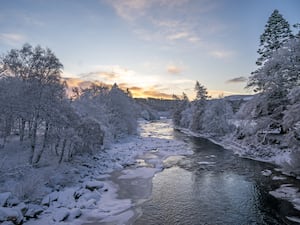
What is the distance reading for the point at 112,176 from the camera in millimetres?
21906

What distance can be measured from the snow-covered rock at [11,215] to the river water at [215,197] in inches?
235

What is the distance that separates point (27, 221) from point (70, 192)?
12.8ft

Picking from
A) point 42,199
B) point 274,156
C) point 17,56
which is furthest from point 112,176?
point 274,156

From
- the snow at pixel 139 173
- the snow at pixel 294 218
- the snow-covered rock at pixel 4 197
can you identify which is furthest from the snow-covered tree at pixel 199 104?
the snow-covered rock at pixel 4 197

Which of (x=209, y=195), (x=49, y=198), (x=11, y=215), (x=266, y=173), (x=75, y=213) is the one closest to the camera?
(x=11, y=215)

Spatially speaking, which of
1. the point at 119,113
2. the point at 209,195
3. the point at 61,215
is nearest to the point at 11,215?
the point at 61,215

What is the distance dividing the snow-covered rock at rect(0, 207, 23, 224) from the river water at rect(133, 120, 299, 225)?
19.6ft

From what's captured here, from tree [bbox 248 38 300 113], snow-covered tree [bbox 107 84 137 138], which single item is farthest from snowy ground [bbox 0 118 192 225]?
snow-covered tree [bbox 107 84 137 138]

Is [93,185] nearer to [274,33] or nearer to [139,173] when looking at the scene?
[139,173]

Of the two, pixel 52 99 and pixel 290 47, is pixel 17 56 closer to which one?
pixel 52 99

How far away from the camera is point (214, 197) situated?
16391 mm

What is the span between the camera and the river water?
1305cm

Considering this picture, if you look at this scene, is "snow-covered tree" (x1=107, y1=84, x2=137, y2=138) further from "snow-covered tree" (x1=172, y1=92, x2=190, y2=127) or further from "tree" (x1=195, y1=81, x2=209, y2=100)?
"snow-covered tree" (x1=172, y1=92, x2=190, y2=127)

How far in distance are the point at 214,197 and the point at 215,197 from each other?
0.22 ft
